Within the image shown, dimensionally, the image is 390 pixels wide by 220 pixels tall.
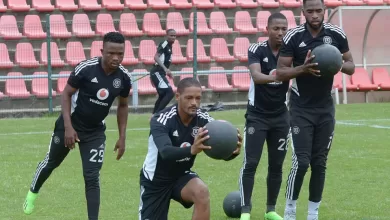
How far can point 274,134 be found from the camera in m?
8.78

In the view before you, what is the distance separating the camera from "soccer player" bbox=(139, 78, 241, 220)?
6750mm

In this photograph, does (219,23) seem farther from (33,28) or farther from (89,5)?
(33,28)

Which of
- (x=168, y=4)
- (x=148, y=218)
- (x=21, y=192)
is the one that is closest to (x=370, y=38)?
→ (x=168, y=4)

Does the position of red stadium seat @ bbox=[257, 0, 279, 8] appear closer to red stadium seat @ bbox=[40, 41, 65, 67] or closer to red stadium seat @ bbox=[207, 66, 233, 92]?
red stadium seat @ bbox=[207, 66, 233, 92]

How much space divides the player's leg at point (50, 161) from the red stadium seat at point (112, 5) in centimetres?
1466

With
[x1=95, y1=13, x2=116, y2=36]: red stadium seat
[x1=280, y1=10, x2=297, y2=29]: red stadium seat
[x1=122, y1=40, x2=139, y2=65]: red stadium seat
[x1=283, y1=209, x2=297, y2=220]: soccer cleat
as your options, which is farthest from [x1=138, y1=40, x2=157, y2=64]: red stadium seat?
[x1=283, y1=209, x2=297, y2=220]: soccer cleat

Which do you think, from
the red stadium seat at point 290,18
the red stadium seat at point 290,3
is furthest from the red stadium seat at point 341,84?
the red stadium seat at point 290,3

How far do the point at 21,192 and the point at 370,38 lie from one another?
1638 centimetres

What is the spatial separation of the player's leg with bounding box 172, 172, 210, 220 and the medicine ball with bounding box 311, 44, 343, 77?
1574mm

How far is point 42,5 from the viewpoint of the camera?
22.9 metres

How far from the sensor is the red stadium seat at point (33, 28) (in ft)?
72.3

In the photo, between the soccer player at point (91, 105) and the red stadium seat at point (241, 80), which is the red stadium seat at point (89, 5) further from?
the soccer player at point (91, 105)

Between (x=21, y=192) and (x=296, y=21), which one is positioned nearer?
(x=21, y=192)

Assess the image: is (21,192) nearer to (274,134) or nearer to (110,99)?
(110,99)
